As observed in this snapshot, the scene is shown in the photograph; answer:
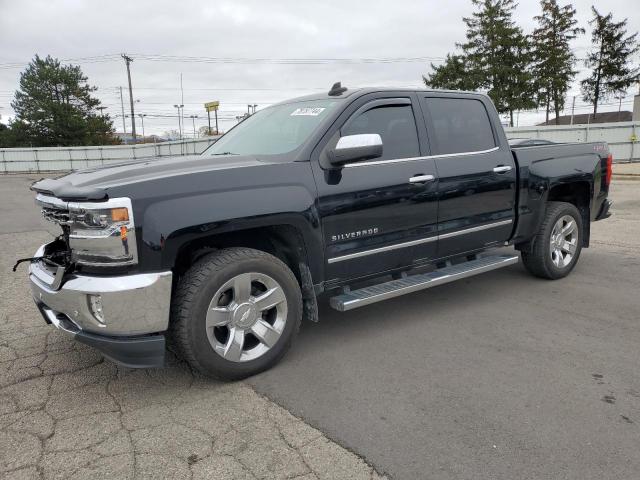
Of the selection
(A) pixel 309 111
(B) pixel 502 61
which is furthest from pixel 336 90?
(B) pixel 502 61

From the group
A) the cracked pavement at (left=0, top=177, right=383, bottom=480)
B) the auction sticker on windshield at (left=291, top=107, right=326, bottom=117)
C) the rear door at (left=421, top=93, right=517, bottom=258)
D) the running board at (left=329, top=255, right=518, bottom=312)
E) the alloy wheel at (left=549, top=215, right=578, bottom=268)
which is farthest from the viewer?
the alloy wheel at (left=549, top=215, right=578, bottom=268)

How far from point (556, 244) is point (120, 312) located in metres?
4.34

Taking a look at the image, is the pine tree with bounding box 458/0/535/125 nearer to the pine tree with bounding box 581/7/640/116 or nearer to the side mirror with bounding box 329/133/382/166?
the pine tree with bounding box 581/7/640/116

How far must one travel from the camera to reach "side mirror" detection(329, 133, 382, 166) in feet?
11.0

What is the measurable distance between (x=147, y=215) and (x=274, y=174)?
2.80 ft

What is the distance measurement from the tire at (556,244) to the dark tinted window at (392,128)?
1912 mm

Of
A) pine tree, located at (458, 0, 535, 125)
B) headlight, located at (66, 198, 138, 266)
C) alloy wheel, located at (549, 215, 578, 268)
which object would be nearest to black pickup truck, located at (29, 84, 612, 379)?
headlight, located at (66, 198, 138, 266)

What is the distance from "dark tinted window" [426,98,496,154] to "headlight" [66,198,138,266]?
253 cm

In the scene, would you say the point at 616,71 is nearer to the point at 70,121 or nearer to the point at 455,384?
the point at 455,384

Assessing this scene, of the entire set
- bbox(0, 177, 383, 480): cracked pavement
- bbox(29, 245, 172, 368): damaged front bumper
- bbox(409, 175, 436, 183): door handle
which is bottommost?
bbox(0, 177, 383, 480): cracked pavement

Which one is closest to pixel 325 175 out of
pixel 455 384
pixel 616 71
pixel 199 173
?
pixel 199 173

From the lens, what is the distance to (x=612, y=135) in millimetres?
21797

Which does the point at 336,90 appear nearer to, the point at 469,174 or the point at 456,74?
the point at 469,174

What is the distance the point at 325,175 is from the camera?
11.5ft
